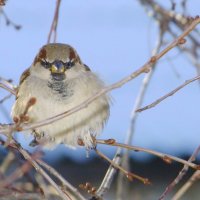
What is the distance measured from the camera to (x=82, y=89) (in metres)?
3.40

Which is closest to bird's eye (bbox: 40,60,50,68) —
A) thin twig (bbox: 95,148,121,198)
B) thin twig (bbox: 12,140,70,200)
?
thin twig (bbox: 95,148,121,198)

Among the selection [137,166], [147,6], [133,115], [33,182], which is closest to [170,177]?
[137,166]

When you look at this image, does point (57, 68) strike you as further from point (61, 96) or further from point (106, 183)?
point (106, 183)

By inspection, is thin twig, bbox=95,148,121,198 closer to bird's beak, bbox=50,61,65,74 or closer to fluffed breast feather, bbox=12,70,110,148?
fluffed breast feather, bbox=12,70,110,148

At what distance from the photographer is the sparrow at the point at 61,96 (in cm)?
333

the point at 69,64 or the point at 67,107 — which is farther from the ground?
the point at 69,64

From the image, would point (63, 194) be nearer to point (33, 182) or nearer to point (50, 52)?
point (33, 182)

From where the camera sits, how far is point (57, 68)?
3416mm

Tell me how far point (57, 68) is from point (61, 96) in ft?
0.56

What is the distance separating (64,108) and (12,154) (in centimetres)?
49

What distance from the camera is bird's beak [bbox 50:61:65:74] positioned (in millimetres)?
3410

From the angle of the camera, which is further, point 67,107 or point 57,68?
point 57,68

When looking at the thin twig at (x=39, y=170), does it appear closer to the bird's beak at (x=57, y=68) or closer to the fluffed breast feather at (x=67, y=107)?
the fluffed breast feather at (x=67, y=107)

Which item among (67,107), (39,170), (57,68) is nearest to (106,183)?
(39,170)
